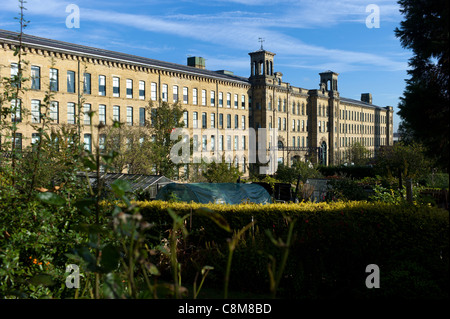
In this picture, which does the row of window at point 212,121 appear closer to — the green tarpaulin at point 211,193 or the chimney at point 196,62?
the chimney at point 196,62

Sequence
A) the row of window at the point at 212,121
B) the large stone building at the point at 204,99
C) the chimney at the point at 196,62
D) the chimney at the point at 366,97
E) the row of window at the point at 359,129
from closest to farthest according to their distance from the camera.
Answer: the large stone building at the point at 204,99 → the row of window at the point at 212,121 → the chimney at the point at 196,62 → the row of window at the point at 359,129 → the chimney at the point at 366,97

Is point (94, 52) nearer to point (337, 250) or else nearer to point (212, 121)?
point (212, 121)

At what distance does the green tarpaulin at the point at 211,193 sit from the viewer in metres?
16.5

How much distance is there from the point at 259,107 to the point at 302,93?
14.4 meters

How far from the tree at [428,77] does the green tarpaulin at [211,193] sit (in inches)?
400

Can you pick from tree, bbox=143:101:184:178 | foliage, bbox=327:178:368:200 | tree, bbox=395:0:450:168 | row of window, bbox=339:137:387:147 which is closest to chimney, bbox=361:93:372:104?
row of window, bbox=339:137:387:147

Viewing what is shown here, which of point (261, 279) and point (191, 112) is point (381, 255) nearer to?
point (261, 279)

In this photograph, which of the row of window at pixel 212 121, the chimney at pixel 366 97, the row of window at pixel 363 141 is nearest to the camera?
the row of window at pixel 212 121

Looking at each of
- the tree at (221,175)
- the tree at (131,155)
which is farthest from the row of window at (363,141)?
the tree at (131,155)

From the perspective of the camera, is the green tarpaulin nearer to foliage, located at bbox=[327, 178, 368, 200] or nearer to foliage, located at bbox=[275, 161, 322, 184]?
foliage, located at bbox=[327, 178, 368, 200]

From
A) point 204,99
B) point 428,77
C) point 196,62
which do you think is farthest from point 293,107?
point 428,77

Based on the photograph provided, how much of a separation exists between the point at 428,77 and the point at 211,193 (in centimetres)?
1316

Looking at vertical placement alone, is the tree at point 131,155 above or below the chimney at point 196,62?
below

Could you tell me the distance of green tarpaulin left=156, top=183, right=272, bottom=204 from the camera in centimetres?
1647
